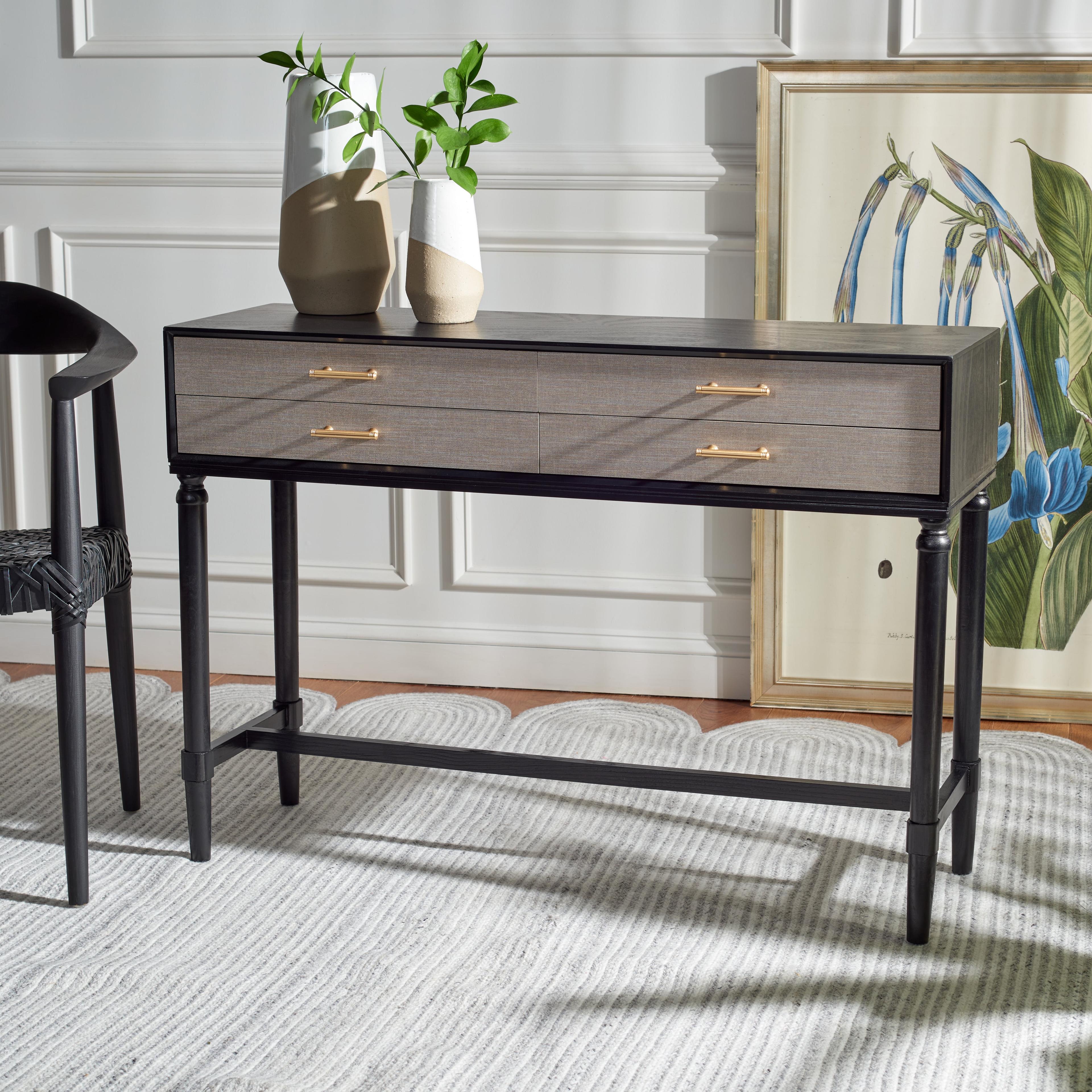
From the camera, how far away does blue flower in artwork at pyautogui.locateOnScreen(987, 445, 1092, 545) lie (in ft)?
9.36

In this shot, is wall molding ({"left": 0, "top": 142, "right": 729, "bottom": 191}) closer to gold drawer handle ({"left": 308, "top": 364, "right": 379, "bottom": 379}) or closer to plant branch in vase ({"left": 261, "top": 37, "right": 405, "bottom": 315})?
plant branch in vase ({"left": 261, "top": 37, "right": 405, "bottom": 315})

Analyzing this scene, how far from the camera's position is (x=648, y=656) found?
10.1ft

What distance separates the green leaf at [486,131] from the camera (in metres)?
2.06

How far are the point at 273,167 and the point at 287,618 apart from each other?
44.8 inches

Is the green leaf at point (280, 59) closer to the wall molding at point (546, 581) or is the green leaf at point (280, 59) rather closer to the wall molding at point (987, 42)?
the wall molding at point (546, 581)

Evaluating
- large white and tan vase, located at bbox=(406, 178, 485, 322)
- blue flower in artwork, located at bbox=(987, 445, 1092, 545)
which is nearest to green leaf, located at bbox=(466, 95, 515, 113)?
large white and tan vase, located at bbox=(406, 178, 485, 322)

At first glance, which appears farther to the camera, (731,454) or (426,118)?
(426,118)

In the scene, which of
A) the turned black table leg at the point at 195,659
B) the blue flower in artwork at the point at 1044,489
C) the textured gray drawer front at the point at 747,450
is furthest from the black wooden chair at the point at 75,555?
the blue flower in artwork at the point at 1044,489

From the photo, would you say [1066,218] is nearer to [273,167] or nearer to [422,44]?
[422,44]

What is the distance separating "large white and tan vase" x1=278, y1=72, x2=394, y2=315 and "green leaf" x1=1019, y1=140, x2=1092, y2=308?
4.48 ft

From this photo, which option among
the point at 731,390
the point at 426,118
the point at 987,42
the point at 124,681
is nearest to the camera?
the point at 731,390

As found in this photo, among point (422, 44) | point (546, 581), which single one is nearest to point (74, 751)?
point (546, 581)

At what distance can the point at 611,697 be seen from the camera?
309 cm

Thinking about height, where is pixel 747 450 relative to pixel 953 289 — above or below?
below
